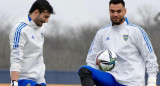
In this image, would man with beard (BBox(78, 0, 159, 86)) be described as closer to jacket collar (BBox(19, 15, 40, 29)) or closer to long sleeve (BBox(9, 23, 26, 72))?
jacket collar (BBox(19, 15, 40, 29))

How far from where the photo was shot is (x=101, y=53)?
245 inches

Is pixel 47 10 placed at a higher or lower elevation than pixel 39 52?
higher

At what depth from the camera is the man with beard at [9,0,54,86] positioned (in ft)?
20.6

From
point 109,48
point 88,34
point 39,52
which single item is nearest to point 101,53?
point 109,48

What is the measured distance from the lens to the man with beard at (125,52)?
20.4 ft

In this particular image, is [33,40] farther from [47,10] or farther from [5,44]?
[5,44]

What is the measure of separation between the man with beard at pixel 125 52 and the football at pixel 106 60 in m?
0.09

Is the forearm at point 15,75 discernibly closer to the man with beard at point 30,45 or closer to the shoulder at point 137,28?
the man with beard at point 30,45

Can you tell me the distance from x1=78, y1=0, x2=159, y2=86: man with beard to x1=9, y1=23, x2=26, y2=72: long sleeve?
1.02 meters

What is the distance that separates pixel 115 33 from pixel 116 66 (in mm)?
477

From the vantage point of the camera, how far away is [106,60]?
6137mm

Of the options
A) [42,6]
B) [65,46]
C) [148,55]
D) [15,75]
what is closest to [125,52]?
[148,55]

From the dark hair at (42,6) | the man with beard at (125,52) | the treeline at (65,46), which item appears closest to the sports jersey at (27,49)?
the dark hair at (42,6)

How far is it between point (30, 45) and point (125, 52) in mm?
1308
